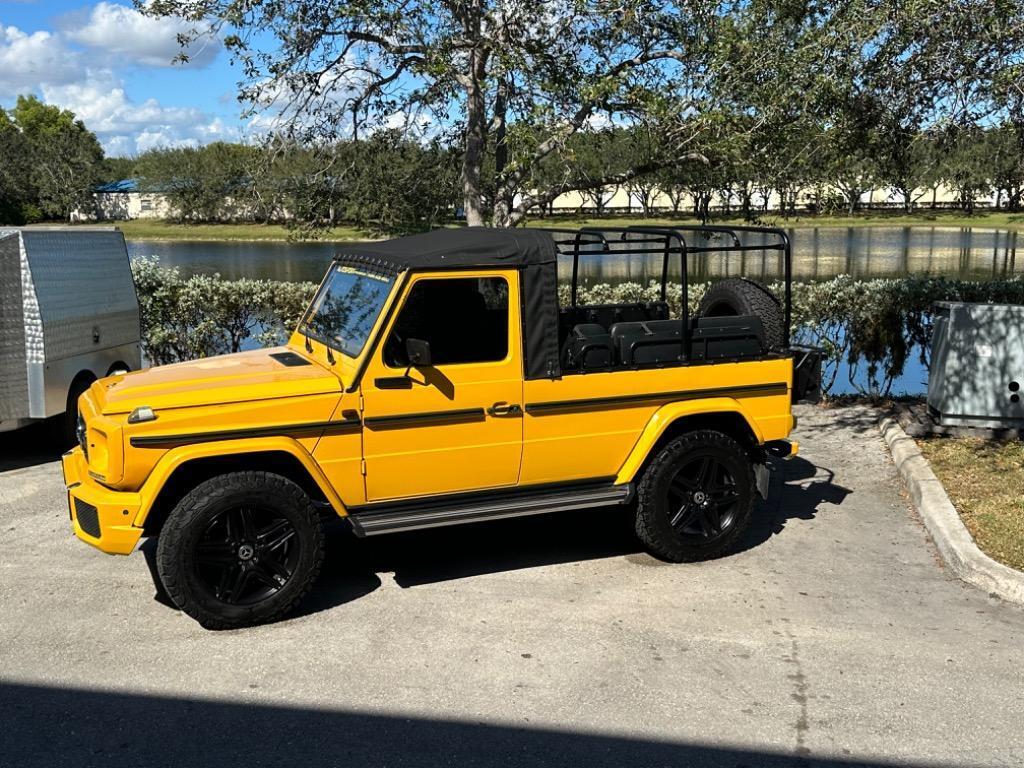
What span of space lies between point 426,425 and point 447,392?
22 centimetres

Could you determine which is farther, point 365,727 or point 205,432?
point 205,432

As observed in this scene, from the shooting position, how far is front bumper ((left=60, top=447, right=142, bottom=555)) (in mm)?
Result: 4789

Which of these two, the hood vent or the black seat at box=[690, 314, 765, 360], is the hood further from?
the black seat at box=[690, 314, 765, 360]

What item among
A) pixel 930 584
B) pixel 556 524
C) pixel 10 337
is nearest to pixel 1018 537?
pixel 930 584

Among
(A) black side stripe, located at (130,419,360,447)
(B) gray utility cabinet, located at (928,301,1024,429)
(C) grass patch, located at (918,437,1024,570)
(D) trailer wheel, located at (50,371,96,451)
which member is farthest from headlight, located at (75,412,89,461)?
(B) gray utility cabinet, located at (928,301,1024,429)

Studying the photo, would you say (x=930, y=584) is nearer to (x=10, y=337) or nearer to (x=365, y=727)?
(x=365, y=727)

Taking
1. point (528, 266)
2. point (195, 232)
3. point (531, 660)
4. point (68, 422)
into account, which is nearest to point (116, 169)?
point (195, 232)

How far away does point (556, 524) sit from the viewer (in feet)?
22.3

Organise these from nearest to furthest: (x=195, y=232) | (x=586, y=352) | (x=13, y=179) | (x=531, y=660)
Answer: (x=531, y=660) < (x=586, y=352) < (x=195, y=232) < (x=13, y=179)

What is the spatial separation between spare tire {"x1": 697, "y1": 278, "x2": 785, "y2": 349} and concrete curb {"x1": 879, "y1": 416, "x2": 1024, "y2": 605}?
66.0 inches

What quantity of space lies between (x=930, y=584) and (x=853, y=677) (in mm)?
1526

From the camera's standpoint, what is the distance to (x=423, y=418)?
17.2 feet

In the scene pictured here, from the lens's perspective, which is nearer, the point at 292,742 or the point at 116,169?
the point at 292,742

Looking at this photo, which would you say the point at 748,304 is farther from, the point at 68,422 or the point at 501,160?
the point at 68,422
